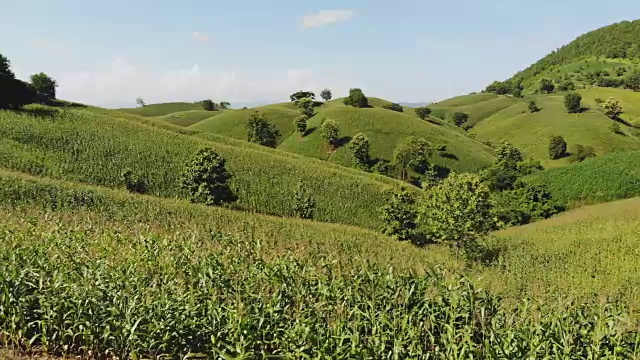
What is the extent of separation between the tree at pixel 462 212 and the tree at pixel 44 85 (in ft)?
228

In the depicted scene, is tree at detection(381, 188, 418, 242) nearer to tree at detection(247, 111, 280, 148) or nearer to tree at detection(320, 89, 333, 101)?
tree at detection(247, 111, 280, 148)

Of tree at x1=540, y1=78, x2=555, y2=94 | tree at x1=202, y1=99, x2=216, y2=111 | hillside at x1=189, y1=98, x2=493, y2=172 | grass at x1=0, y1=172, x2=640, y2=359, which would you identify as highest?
tree at x1=540, y1=78, x2=555, y2=94

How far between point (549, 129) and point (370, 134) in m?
64.1

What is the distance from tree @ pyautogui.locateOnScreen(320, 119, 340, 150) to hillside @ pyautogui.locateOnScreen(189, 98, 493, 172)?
1.94 m

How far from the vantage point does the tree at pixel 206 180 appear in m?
45.8

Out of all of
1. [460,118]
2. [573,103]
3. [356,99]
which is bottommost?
[460,118]

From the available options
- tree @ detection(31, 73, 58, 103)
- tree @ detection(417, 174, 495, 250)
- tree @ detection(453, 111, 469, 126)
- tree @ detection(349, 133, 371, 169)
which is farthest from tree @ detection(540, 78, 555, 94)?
tree @ detection(31, 73, 58, 103)

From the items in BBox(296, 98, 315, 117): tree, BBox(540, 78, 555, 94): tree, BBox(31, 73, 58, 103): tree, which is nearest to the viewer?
BBox(31, 73, 58, 103): tree

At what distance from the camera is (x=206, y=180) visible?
46.3 metres

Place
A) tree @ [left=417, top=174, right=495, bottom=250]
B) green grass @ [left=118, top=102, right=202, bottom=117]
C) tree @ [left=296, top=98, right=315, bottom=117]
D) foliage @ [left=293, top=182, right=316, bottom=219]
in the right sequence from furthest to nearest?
green grass @ [left=118, top=102, right=202, bottom=117], tree @ [left=296, top=98, right=315, bottom=117], foliage @ [left=293, top=182, right=316, bottom=219], tree @ [left=417, top=174, right=495, bottom=250]

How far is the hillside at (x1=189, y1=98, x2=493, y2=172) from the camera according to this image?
301 feet

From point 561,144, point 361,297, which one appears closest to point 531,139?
point 561,144

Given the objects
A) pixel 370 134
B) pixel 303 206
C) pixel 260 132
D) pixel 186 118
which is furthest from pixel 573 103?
pixel 186 118

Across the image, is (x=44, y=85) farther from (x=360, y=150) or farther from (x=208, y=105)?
(x=208, y=105)
